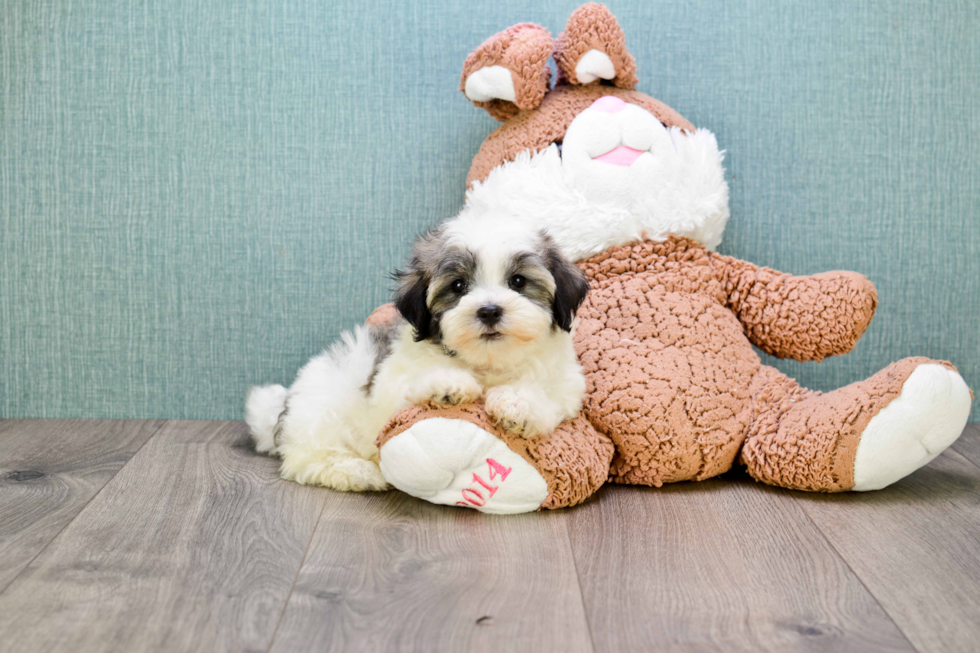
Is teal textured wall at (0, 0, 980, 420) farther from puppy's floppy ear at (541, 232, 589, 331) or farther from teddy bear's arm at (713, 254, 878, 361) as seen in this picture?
puppy's floppy ear at (541, 232, 589, 331)

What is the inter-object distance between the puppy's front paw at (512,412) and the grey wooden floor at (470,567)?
0.63 ft

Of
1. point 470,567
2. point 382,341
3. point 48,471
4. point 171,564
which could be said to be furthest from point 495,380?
point 48,471

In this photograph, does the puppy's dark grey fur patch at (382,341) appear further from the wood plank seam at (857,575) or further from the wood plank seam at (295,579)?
the wood plank seam at (857,575)

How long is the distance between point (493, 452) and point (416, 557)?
0.27 meters

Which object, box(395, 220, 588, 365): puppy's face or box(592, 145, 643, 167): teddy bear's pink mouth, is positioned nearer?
box(395, 220, 588, 365): puppy's face

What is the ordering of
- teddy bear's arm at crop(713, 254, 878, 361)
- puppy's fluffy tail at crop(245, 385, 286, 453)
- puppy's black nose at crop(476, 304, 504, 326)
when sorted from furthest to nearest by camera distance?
puppy's fluffy tail at crop(245, 385, 286, 453) < teddy bear's arm at crop(713, 254, 878, 361) < puppy's black nose at crop(476, 304, 504, 326)

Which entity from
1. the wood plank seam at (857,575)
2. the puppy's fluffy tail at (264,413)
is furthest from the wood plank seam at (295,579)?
the wood plank seam at (857,575)

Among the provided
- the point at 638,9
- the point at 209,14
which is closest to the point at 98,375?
the point at 209,14

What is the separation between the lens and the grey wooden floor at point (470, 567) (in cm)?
124

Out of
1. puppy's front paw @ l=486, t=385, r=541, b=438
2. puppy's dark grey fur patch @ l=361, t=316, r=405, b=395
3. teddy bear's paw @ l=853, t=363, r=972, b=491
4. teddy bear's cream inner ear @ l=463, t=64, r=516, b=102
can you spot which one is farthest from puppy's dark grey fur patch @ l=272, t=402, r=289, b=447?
teddy bear's paw @ l=853, t=363, r=972, b=491

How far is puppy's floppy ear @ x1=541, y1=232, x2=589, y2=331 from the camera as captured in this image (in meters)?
1.72

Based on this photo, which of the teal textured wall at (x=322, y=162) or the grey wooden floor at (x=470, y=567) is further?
the teal textured wall at (x=322, y=162)

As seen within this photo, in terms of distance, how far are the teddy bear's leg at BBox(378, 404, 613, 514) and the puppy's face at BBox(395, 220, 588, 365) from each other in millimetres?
153

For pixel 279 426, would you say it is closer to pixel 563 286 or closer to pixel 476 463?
pixel 476 463
